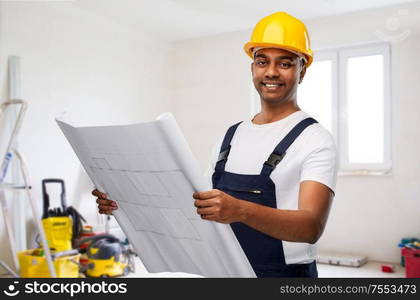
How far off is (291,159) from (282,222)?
200 millimetres

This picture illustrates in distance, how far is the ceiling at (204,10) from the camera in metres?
4.49

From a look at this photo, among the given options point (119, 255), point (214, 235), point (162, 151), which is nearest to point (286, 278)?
point (214, 235)

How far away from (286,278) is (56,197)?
142 inches

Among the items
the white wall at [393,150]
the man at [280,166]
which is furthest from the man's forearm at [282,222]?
the white wall at [393,150]

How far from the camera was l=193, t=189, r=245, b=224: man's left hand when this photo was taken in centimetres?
82

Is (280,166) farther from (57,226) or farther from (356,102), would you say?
(356,102)

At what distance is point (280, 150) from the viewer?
108 cm

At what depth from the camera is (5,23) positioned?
154 inches

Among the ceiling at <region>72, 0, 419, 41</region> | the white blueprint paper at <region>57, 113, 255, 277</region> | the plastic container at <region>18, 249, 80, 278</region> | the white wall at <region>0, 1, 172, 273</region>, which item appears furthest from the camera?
the ceiling at <region>72, 0, 419, 41</region>

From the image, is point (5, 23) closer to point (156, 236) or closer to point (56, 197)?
point (56, 197)

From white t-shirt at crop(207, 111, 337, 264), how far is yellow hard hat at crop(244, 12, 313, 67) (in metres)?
0.17

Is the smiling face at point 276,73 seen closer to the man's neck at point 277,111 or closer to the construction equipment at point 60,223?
the man's neck at point 277,111

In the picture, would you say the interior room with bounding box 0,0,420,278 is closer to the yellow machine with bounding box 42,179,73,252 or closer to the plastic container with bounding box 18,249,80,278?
the yellow machine with bounding box 42,179,73,252

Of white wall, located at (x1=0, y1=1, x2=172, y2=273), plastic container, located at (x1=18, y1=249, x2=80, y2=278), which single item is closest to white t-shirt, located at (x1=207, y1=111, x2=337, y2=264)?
plastic container, located at (x1=18, y1=249, x2=80, y2=278)
